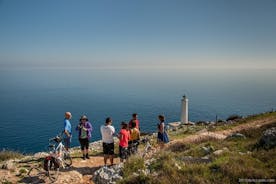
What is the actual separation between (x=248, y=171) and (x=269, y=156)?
1.67 meters

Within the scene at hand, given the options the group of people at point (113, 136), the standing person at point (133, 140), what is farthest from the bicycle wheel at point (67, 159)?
the standing person at point (133, 140)

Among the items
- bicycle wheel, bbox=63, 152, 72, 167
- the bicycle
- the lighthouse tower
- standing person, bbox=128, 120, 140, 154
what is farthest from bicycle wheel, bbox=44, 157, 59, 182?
the lighthouse tower

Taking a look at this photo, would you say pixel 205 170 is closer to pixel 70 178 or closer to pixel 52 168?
pixel 70 178

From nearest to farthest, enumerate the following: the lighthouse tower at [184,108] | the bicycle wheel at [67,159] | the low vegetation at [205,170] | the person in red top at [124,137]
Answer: the low vegetation at [205,170]
the person in red top at [124,137]
the bicycle wheel at [67,159]
the lighthouse tower at [184,108]

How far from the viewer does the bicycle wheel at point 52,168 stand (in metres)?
7.85

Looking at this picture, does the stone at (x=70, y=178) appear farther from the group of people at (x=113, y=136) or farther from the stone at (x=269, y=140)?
the stone at (x=269, y=140)

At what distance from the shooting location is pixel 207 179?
5484mm

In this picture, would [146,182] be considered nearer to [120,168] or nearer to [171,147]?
[120,168]

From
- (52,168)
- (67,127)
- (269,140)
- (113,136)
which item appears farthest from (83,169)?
(269,140)

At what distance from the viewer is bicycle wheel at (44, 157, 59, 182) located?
7.85 meters

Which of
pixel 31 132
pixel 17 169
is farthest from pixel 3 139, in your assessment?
pixel 17 169

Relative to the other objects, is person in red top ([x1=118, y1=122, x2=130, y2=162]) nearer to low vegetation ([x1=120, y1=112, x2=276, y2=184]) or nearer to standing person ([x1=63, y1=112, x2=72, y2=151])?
low vegetation ([x1=120, y1=112, x2=276, y2=184])

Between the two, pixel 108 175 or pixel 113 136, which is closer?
pixel 108 175

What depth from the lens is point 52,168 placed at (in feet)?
27.9
